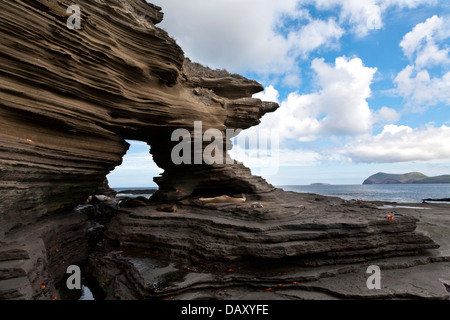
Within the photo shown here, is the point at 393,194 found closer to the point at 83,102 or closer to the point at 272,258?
the point at 272,258

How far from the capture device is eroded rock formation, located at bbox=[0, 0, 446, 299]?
749cm

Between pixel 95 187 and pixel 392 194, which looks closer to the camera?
pixel 95 187

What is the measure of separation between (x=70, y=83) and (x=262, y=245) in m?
9.34

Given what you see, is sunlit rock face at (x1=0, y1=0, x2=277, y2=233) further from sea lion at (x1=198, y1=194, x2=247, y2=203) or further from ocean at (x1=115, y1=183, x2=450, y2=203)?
ocean at (x1=115, y1=183, x2=450, y2=203)

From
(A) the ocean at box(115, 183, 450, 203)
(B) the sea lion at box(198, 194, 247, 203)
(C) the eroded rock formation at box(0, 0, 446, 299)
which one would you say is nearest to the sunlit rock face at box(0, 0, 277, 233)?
(C) the eroded rock formation at box(0, 0, 446, 299)

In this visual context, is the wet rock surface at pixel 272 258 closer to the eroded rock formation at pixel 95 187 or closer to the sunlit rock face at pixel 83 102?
the eroded rock formation at pixel 95 187

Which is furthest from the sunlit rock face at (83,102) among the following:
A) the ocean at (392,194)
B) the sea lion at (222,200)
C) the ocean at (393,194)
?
the ocean at (393,194)

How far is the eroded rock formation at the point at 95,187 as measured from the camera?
7488 mm

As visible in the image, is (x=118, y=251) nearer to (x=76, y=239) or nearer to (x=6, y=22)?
(x=76, y=239)

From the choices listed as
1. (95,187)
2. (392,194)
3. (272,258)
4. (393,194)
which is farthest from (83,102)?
(393,194)

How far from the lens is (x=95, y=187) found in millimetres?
12336

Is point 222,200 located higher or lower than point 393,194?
higher

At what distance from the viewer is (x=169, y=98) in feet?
40.7

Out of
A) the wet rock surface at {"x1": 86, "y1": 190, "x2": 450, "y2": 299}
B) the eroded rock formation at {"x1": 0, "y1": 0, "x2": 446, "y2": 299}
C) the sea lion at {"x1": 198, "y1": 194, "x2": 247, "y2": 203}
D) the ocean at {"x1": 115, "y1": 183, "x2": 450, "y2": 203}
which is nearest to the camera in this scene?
the wet rock surface at {"x1": 86, "y1": 190, "x2": 450, "y2": 299}
